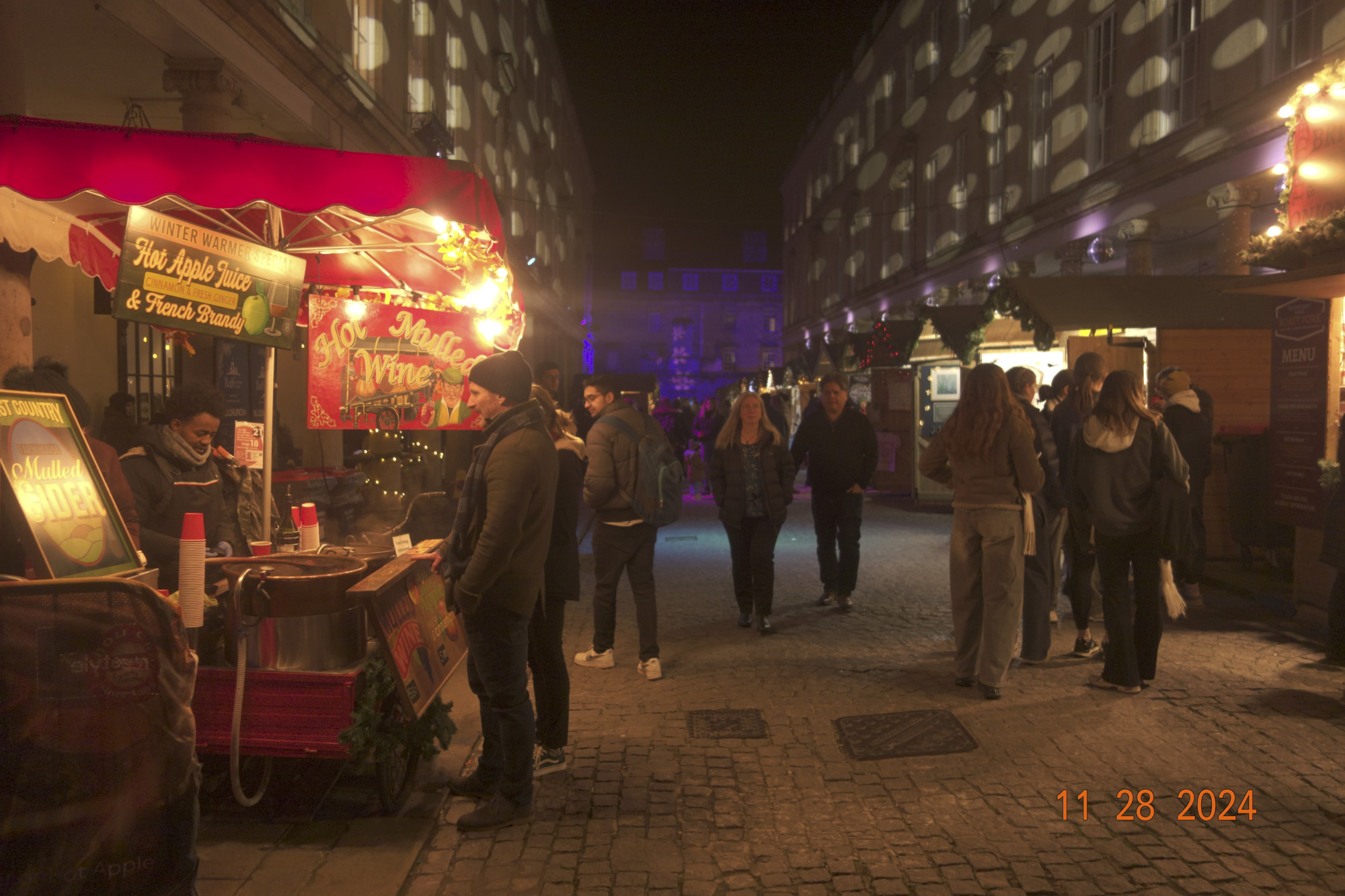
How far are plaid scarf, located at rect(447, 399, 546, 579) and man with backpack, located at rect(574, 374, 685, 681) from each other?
6.02 ft

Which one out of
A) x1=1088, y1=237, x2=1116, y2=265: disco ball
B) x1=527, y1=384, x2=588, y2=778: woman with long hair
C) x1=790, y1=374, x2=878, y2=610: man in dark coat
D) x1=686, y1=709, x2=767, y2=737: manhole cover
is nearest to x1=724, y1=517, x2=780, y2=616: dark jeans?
x1=790, y1=374, x2=878, y2=610: man in dark coat

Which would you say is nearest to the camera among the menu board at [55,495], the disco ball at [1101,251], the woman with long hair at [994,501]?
the menu board at [55,495]

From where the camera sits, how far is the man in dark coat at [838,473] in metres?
7.43

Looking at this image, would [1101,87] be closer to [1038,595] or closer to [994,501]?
[1038,595]

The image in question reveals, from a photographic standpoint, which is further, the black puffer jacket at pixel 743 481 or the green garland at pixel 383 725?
the black puffer jacket at pixel 743 481

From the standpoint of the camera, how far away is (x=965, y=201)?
22.3 meters

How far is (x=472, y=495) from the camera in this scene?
12.1 feet

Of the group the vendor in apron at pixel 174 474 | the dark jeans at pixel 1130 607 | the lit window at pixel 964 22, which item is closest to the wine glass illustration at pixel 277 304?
the vendor in apron at pixel 174 474

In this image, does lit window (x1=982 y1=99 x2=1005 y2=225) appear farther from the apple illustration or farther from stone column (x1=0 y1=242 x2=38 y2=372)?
stone column (x1=0 y1=242 x2=38 y2=372)

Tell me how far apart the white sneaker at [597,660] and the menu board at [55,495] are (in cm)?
302

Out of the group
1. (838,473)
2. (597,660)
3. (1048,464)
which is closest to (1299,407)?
(1048,464)

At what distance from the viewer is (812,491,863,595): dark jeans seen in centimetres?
748

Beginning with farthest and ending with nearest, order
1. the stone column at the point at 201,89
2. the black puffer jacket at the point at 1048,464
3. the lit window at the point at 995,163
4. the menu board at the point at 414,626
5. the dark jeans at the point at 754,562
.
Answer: the lit window at the point at 995,163
the stone column at the point at 201,89
the dark jeans at the point at 754,562
the black puffer jacket at the point at 1048,464
the menu board at the point at 414,626
